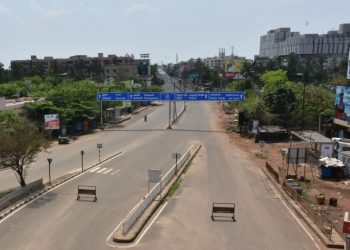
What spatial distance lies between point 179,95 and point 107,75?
116099mm

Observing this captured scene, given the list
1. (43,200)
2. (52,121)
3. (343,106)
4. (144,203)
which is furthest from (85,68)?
(144,203)

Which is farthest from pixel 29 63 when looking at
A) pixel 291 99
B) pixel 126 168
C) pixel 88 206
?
pixel 88 206

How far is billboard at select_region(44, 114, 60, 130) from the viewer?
56.1 m

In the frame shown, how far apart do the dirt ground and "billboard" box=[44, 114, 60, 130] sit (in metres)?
23.3

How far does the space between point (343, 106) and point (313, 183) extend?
41.5ft

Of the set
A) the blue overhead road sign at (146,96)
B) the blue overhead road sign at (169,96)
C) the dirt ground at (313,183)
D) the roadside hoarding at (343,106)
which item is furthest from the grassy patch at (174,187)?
the blue overhead road sign at (146,96)

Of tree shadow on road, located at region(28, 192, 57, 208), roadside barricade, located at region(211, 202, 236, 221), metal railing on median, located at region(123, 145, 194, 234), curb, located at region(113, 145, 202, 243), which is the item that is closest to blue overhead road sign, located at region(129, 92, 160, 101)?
metal railing on median, located at region(123, 145, 194, 234)

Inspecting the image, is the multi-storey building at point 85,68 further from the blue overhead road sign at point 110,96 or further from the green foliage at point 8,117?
the green foliage at point 8,117

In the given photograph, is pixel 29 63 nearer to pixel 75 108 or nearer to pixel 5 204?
pixel 75 108

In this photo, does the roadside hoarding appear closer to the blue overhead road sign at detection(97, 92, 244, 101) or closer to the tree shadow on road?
the blue overhead road sign at detection(97, 92, 244, 101)

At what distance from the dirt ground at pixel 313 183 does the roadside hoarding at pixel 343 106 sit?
5216 mm

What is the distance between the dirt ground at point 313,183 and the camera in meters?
26.6

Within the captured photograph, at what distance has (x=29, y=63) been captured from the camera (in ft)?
638

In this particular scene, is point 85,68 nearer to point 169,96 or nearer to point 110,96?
point 110,96
